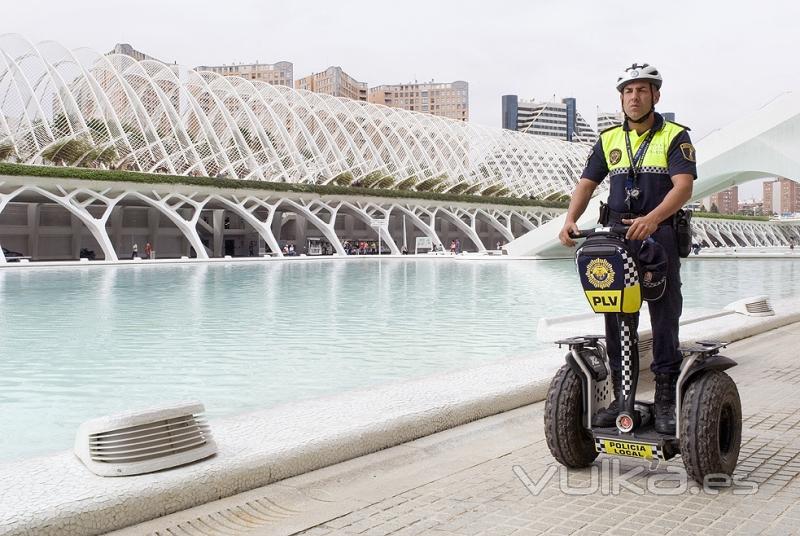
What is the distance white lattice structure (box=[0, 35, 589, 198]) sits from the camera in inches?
1752

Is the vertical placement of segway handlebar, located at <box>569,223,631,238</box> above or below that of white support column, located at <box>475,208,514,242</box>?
below

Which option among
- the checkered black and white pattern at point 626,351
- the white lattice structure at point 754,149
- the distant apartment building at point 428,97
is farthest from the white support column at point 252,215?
the distant apartment building at point 428,97

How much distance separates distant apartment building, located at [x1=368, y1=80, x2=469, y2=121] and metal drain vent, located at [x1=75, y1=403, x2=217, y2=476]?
149401 millimetres

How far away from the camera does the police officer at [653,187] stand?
3.58 metres

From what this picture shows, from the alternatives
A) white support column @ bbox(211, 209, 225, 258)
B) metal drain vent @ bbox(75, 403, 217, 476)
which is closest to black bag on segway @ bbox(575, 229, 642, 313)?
metal drain vent @ bbox(75, 403, 217, 476)

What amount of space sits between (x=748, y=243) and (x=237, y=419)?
4287 inches

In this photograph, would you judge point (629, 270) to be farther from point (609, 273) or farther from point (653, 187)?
point (653, 187)

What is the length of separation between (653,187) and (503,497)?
62.0 inches

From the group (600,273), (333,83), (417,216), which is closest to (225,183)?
(417,216)

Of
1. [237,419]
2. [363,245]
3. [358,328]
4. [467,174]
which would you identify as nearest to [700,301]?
[358,328]

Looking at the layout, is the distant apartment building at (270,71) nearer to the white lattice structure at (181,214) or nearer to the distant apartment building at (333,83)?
the distant apartment building at (333,83)

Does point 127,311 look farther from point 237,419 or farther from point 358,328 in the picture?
point 237,419

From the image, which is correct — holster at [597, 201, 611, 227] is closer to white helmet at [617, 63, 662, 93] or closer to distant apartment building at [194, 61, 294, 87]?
white helmet at [617, 63, 662, 93]

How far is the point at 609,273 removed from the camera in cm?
A: 339
